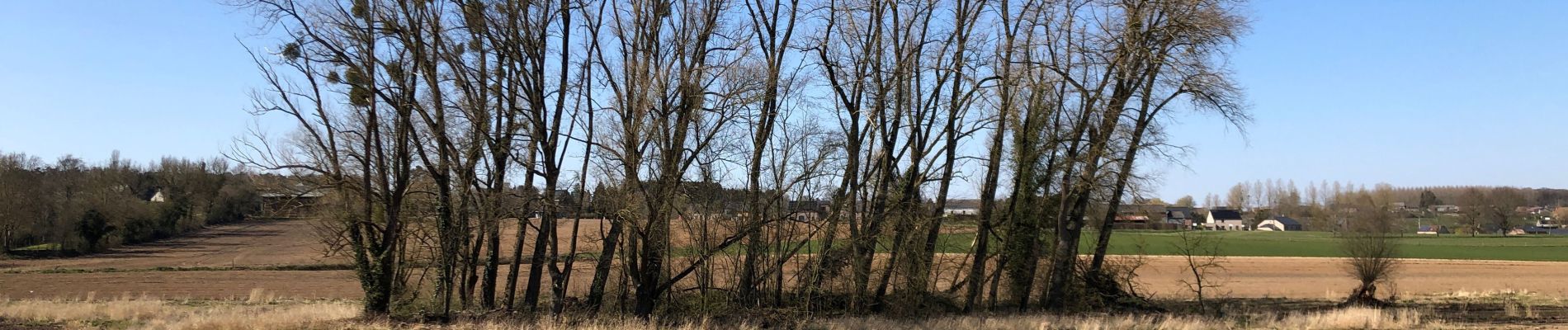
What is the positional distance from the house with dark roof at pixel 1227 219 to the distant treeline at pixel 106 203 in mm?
120127

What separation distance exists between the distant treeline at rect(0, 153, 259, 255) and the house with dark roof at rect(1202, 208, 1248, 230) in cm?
12013

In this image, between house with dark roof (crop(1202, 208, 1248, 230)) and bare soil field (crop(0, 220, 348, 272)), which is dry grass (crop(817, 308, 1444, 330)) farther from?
house with dark roof (crop(1202, 208, 1248, 230))

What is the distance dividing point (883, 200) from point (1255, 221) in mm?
136536

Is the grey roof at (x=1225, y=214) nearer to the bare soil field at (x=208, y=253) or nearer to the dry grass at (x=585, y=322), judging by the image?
the bare soil field at (x=208, y=253)

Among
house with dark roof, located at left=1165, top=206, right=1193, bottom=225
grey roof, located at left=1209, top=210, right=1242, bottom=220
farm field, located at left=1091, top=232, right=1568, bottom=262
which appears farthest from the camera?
grey roof, located at left=1209, top=210, right=1242, bottom=220

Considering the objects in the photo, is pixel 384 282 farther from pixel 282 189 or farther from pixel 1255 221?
pixel 1255 221

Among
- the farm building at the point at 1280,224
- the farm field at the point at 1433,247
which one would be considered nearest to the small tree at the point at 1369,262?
the farm field at the point at 1433,247

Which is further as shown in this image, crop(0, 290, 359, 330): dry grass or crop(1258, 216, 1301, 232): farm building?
crop(1258, 216, 1301, 232): farm building

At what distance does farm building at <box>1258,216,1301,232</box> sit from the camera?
130m

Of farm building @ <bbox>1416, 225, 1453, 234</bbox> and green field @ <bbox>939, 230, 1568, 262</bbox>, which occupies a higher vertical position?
farm building @ <bbox>1416, 225, 1453, 234</bbox>

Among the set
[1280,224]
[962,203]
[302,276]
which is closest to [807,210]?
[962,203]

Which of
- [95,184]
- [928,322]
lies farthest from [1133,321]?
[95,184]

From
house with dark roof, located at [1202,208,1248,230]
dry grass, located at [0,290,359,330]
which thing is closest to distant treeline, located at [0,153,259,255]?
dry grass, located at [0,290,359,330]

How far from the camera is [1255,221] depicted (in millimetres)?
139250
